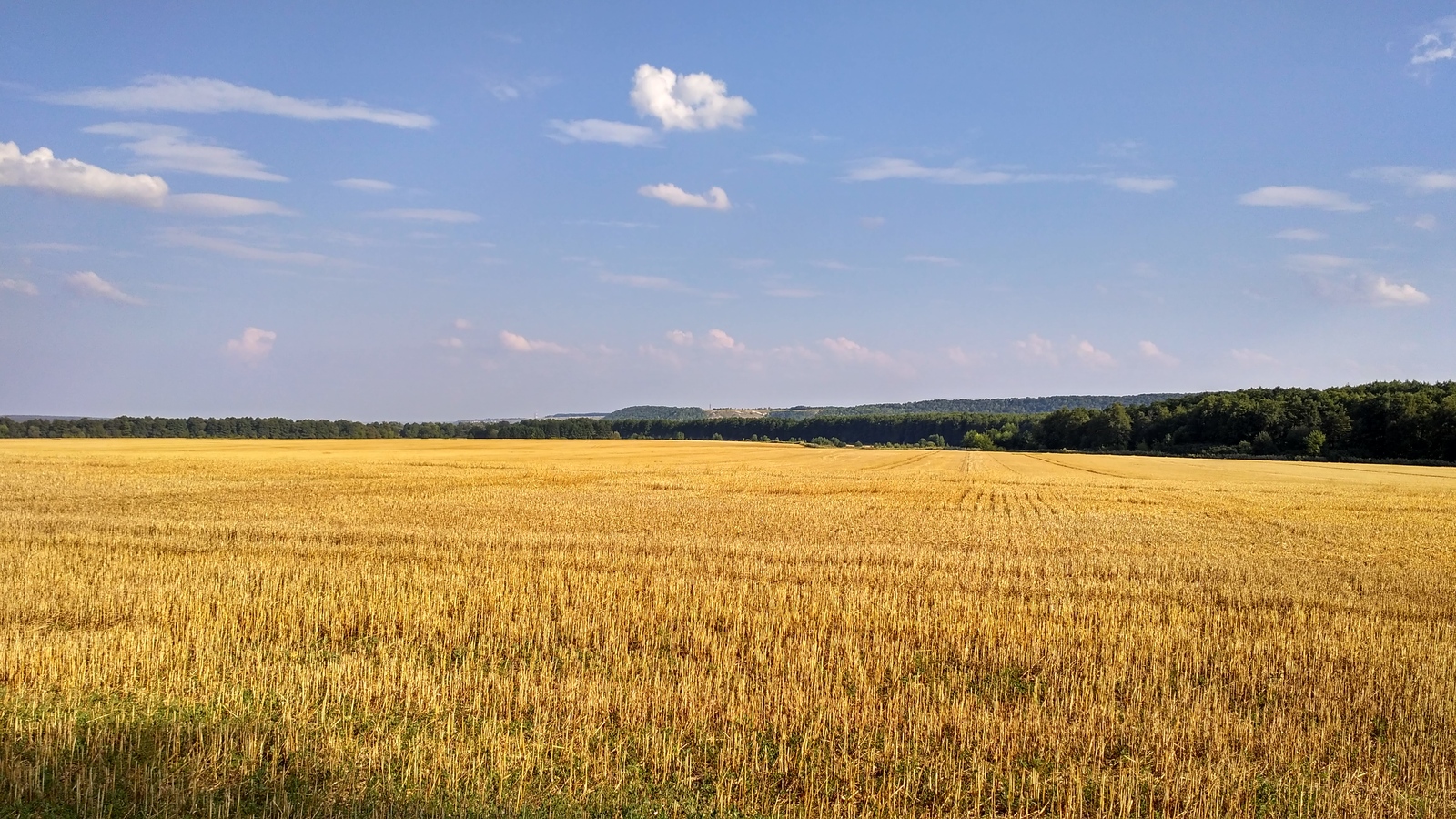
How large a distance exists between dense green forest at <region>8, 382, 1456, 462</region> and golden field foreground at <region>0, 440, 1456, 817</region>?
9059 centimetres

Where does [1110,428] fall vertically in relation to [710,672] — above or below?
above

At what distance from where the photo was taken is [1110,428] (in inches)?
5123

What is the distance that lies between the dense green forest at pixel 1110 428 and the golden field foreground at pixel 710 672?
297ft

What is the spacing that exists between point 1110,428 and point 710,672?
134 m

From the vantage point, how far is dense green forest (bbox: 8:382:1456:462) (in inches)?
3713

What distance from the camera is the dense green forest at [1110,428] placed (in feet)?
309

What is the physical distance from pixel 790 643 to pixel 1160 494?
117 feet

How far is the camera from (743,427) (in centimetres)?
19325

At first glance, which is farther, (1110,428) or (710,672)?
(1110,428)

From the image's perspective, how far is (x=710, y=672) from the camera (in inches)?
364

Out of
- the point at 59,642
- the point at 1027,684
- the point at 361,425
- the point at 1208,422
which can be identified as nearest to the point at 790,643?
the point at 1027,684

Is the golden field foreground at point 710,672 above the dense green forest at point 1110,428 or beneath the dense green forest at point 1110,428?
beneath

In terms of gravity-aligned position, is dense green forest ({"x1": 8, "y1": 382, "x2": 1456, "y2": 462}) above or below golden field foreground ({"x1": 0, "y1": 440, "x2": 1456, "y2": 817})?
above

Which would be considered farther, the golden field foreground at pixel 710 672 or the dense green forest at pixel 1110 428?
the dense green forest at pixel 1110 428
